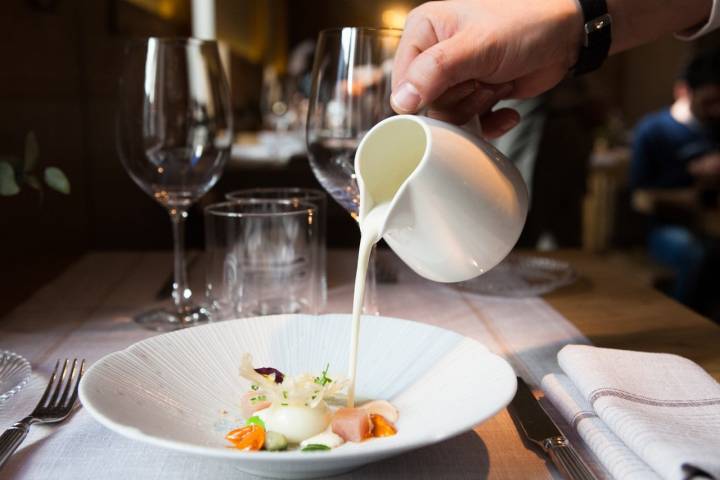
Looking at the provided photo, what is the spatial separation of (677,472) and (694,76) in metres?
3.39

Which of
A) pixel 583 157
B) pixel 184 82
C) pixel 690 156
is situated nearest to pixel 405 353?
pixel 184 82

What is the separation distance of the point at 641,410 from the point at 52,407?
1.72 feet

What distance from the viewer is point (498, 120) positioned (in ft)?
3.62

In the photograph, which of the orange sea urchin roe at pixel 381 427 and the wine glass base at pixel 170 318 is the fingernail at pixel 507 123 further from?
the orange sea urchin roe at pixel 381 427

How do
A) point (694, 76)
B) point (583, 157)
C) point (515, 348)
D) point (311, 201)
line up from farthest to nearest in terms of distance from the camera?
point (694, 76) < point (583, 157) < point (311, 201) < point (515, 348)

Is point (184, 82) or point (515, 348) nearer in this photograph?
point (515, 348)

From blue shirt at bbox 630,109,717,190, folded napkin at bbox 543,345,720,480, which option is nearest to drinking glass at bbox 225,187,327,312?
folded napkin at bbox 543,345,720,480

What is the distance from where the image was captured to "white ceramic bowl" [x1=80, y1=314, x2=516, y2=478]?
53cm

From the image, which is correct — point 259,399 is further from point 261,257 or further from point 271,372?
point 261,257

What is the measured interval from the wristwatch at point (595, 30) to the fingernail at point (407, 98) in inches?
10.5

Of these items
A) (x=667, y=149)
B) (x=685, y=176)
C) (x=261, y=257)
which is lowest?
(x=685, y=176)

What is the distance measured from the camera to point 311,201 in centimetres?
105

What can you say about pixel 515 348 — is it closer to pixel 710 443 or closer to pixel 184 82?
pixel 710 443

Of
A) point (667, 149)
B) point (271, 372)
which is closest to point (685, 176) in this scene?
point (667, 149)
